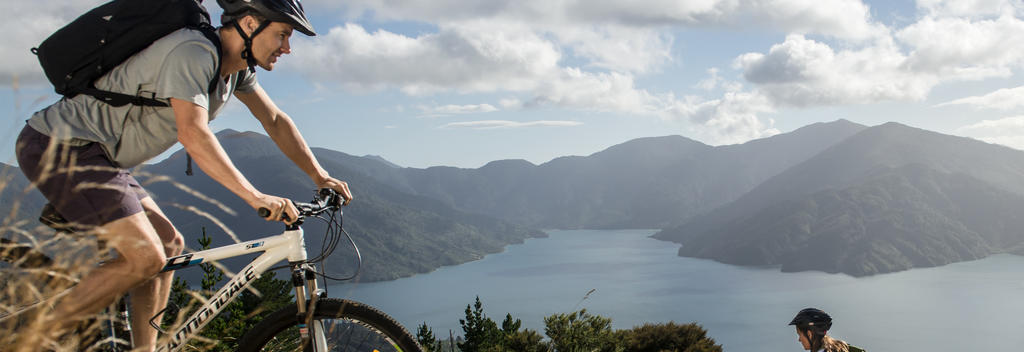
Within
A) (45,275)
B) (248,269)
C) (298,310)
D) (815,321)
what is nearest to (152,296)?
(45,275)

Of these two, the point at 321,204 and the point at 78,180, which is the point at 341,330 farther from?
the point at 78,180

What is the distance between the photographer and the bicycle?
207 cm

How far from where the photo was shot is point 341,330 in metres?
2.22

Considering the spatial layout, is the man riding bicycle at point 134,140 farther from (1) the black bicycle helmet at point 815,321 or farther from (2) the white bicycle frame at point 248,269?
(1) the black bicycle helmet at point 815,321

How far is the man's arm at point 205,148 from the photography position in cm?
182

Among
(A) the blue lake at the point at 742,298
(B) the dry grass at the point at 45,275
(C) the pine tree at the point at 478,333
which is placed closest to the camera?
(B) the dry grass at the point at 45,275

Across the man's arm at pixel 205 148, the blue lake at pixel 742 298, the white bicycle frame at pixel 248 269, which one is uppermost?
the man's arm at pixel 205 148

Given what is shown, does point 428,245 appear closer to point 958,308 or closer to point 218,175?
point 958,308

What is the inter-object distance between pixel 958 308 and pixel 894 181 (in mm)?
96470

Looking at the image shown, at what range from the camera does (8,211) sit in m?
1.71

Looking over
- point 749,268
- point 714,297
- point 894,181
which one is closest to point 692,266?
point 749,268

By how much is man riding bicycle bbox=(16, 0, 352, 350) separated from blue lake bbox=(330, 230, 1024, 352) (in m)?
78.8

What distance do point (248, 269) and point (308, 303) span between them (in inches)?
9.1

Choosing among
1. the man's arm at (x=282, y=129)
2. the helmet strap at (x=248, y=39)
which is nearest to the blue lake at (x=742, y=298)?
the man's arm at (x=282, y=129)
